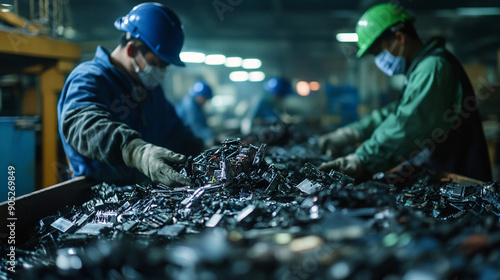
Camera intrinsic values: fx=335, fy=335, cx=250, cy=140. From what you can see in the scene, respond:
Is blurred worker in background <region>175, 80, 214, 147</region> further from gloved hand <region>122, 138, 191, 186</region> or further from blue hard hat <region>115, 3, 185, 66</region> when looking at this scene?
gloved hand <region>122, 138, 191, 186</region>

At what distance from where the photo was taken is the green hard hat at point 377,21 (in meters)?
2.77

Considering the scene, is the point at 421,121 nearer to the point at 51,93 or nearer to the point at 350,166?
the point at 350,166

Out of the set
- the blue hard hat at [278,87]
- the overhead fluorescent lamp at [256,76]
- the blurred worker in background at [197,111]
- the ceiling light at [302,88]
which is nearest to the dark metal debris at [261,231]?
the blurred worker in background at [197,111]

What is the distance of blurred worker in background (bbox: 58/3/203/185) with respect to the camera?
188cm

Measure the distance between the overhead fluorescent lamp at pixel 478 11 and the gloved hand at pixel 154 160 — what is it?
7767 millimetres

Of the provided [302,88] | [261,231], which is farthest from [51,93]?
[302,88]

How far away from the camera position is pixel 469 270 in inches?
30.3

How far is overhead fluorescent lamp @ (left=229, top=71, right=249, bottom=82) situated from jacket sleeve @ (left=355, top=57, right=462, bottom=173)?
49.3 ft

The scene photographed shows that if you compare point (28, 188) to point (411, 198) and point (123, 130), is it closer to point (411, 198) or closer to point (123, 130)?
point (123, 130)

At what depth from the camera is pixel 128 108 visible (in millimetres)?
2578

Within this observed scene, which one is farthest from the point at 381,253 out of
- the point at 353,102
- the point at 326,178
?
the point at 353,102

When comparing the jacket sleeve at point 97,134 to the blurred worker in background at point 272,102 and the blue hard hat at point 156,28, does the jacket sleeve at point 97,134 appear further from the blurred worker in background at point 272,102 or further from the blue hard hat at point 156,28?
the blurred worker in background at point 272,102

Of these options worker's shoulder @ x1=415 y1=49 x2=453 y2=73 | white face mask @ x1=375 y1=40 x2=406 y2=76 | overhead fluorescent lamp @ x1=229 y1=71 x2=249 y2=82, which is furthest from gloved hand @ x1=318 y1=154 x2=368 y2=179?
overhead fluorescent lamp @ x1=229 y1=71 x2=249 y2=82

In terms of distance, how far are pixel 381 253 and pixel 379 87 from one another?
991 cm
